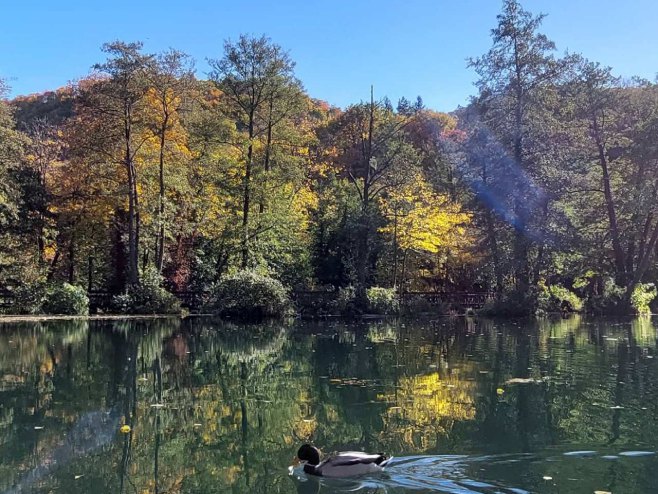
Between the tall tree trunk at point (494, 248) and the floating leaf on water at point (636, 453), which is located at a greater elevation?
the tall tree trunk at point (494, 248)

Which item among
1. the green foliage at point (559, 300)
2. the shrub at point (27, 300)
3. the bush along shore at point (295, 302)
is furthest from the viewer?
the green foliage at point (559, 300)

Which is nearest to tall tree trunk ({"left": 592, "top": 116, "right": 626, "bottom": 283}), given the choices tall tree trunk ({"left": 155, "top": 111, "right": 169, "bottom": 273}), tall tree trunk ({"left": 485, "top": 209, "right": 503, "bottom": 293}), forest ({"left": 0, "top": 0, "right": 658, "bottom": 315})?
forest ({"left": 0, "top": 0, "right": 658, "bottom": 315})

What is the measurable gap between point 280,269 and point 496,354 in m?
17.7

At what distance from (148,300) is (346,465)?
2152cm

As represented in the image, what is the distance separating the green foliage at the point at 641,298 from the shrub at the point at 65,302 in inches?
938

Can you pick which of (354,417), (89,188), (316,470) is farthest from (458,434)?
(89,188)

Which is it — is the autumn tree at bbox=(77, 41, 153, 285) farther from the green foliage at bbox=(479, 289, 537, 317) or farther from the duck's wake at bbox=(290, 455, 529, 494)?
the duck's wake at bbox=(290, 455, 529, 494)

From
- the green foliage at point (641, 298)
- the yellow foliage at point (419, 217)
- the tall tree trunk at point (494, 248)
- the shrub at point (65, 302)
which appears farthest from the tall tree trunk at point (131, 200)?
the green foliage at point (641, 298)

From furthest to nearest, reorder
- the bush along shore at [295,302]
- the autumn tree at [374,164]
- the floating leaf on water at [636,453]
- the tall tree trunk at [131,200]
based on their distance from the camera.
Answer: the autumn tree at [374,164] → the tall tree trunk at [131,200] → the bush along shore at [295,302] → the floating leaf on water at [636,453]

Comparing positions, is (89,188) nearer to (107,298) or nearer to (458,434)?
(107,298)

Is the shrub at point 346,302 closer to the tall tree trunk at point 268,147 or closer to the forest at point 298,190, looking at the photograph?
the forest at point 298,190

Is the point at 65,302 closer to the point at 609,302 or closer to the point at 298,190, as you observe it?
the point at 298,190

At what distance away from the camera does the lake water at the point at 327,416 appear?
4.93 meters

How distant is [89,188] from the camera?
2850 centimetres
